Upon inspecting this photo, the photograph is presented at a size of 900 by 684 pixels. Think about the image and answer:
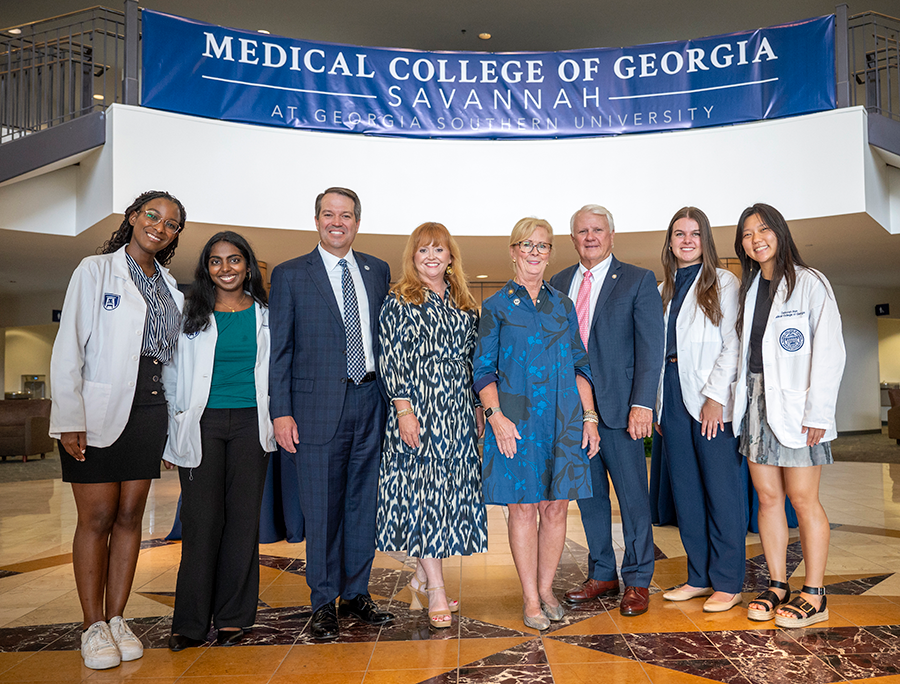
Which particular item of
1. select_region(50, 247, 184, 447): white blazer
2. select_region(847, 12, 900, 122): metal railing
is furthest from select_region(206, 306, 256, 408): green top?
select_region(847, 12, 900, 122): metal railing

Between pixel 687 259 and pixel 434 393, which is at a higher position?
pixel 687 259

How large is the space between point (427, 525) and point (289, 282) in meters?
1.13

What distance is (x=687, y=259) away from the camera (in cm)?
310

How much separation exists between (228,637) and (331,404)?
3.22 feet

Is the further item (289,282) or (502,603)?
(502,603)

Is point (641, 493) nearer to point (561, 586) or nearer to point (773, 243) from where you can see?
point (561, 586)

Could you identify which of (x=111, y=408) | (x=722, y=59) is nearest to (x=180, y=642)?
(x=111, y=408)

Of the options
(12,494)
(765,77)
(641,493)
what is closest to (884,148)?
(765,77)

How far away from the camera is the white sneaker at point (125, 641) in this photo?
2.47 metres

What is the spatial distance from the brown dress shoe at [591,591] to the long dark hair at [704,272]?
1.30 metres

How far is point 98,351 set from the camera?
244cm

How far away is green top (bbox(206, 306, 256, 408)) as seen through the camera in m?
2.64

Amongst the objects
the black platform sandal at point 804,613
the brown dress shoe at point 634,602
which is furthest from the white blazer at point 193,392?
the black platform sandal at point 804,613

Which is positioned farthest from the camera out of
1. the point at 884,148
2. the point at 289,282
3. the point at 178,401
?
the point at 884,148
